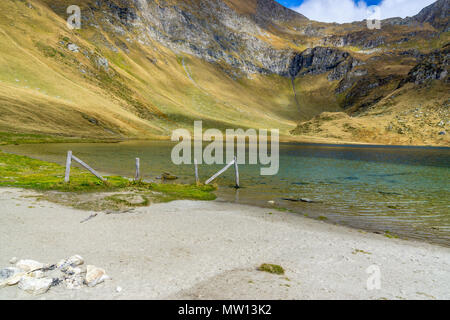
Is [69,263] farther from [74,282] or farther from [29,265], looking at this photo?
[74,282]

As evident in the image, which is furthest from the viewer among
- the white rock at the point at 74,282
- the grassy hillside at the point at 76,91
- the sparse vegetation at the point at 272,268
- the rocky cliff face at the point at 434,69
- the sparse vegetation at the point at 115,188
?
the rocky cliff face at the point at 434,69

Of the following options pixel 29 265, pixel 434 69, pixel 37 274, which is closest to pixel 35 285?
pixel 37 274

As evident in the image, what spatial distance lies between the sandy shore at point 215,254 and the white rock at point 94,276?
173 millimetres

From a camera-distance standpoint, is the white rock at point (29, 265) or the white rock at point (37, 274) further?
the white rock at point (29, 265)

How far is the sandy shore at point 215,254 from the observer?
25.6 feet

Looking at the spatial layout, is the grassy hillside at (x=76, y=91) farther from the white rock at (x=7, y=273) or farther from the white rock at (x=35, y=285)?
the white rock at (x=35, y=285)

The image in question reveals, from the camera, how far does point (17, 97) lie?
9406 centimetres

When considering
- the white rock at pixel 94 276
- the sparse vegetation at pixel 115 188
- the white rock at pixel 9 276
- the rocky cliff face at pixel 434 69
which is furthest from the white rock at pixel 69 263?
the rocky cliff face at pixel 434 69

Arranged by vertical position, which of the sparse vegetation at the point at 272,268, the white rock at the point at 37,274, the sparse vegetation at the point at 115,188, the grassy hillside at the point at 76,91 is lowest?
the sparse vegetation at the point at 272,268

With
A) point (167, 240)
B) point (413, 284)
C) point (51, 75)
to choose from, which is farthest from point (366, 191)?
point (51, 75)

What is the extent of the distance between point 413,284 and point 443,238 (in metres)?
7.40

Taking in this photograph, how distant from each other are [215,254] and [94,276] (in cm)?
428

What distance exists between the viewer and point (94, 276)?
764 cm

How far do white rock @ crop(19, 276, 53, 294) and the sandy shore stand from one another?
0.53ft
